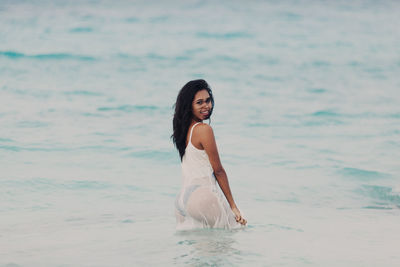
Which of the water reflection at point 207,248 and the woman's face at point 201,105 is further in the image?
the woman's face at point 201,105

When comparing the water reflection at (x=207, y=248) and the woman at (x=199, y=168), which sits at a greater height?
the woman at (x=199, y=168)

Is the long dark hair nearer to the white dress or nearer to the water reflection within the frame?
the white dress

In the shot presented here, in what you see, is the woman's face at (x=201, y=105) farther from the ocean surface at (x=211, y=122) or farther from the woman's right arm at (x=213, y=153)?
the ocean surface at (x=211, y=122)

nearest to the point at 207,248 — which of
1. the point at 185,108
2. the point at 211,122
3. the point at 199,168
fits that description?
the point at 199,168

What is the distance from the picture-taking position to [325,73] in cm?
2203

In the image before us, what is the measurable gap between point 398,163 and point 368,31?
20096 mm

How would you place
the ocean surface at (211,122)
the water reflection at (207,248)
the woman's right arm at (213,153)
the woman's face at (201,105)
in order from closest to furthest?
the water reflection at (207,248)
the woman's right arm at (213,153)
the woman's face at (201,105)
the ocean surface at (211,122)

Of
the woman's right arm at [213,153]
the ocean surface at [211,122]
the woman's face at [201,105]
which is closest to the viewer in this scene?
the woman's right arm at [213,153]

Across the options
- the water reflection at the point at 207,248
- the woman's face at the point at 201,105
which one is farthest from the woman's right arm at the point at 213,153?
the water reflection at the point at 207,248

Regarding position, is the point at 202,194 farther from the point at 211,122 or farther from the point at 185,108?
the point at 211,122

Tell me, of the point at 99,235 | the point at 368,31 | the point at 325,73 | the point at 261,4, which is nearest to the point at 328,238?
the point at 99,235

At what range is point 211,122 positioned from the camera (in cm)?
1377

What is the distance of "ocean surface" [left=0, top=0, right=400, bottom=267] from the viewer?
17.7 feet

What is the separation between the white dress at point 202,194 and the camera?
4.96 metres
